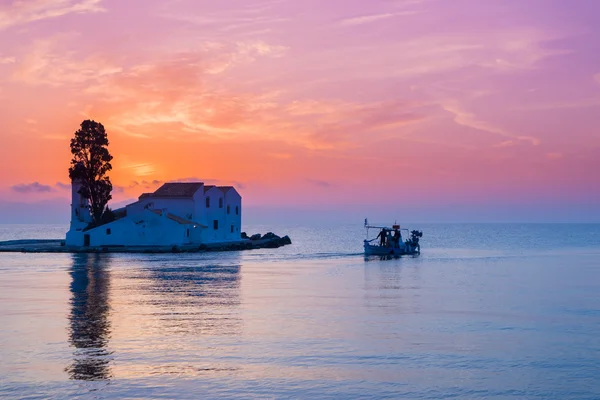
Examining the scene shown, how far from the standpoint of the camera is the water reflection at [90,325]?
21.9 metres

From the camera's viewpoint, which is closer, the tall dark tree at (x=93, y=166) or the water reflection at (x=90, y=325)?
the water reflection at (x=90, y=325)

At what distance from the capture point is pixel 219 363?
22828mm

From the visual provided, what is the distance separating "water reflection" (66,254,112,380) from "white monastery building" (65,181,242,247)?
111 feet

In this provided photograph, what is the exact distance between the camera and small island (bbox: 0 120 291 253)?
308 feet

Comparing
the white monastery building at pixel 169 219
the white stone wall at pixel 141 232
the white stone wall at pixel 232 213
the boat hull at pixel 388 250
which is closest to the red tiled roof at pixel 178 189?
the white monastery building at pixel 169 219

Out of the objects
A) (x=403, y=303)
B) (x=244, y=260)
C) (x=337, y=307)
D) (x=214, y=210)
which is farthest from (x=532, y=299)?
(x=214, y=210)

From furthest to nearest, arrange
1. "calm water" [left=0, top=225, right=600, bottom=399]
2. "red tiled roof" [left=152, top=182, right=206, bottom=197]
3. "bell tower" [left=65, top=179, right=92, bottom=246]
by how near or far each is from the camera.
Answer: "bell tower" [left=65, top=179, right=92, bottom=246]
"red tiled roof" [left=152, top=182, right=206, bottom=197]
"calm water" [left=0, top=225, right=600, bottom=399]

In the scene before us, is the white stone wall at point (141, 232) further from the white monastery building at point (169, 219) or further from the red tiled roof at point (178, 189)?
the red tiled roof at point (178, 189)

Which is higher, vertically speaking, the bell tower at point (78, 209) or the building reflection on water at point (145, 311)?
the bell tower at point (78, 209)

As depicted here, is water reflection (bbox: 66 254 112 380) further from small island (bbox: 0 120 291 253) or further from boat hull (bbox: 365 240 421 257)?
boat hull (bbox: 365 240 421 257)

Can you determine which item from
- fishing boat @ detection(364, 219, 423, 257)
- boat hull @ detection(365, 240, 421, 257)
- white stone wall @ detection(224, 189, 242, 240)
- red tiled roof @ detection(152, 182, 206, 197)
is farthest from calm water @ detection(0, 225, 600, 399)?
white stone wall @ detection(224, 189, 242, 240)

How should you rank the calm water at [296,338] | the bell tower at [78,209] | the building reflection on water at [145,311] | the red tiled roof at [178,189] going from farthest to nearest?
the bell tower at [78,209], the red tiled roof at [178,189], the building reflection on water at [145,311], the calm water at [296,338]

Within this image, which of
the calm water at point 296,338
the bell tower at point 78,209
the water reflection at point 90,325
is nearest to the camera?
the calm water at point 296,338

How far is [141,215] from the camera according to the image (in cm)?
9400
